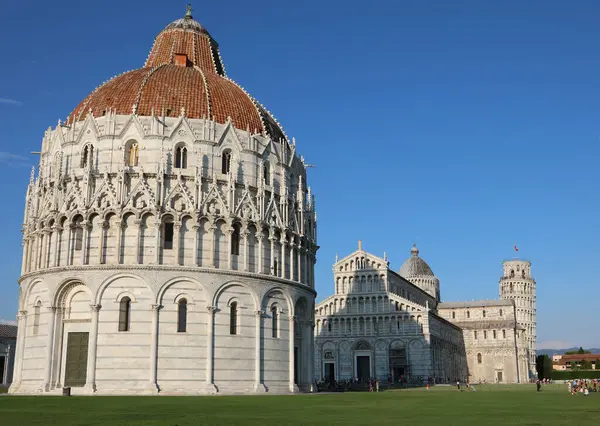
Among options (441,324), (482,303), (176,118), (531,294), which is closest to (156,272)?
(176,118)

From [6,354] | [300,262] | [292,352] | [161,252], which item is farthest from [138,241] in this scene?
[6,354]

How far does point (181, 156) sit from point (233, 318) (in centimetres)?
1178

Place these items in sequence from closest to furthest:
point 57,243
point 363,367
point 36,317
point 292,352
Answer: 1. point 57,243
2. point 36,317
3. point 292,352
4. point 363,367

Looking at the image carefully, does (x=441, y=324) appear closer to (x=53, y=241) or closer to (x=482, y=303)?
(x=482, y=303)

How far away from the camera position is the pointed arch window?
4456cm

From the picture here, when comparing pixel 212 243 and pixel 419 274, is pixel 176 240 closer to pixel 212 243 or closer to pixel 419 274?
pixel 212 243

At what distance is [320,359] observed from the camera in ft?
334

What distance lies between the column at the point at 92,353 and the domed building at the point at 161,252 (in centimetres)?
7

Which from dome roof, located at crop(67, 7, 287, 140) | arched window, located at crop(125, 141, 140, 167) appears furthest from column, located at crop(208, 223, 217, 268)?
dome roof, located at crop(67, 7, 287, 140)

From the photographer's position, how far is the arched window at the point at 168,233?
43.9 m

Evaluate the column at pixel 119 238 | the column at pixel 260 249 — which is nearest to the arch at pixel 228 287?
the column at pixel 260 249

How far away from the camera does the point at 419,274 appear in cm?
13550

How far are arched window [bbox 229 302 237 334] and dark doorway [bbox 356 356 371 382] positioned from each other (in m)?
58.2

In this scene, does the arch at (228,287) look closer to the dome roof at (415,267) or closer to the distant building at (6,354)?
the distant building at (6,354)
